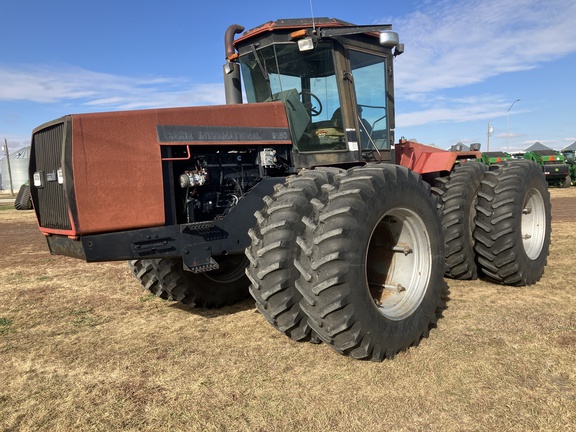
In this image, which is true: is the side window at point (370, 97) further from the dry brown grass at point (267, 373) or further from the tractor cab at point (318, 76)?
the dry brown grass at point (267, 373)

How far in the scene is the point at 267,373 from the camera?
3.21 meters

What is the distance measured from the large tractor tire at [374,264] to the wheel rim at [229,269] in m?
1.55

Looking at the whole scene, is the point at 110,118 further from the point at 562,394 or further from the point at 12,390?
the point at 562,394

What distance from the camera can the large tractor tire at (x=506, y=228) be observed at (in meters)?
5.02

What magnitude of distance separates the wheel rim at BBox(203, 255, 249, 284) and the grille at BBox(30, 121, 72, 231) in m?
1.70

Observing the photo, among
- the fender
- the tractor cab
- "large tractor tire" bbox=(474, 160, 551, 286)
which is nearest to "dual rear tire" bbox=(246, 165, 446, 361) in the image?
the tractor cab

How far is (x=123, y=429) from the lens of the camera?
2.57 metres

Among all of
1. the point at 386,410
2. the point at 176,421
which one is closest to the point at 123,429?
the point at 176,421

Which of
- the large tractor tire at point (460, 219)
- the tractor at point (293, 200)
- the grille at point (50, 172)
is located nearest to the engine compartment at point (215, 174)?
the tractor at point (293, 200)

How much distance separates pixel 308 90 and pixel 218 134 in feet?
3.92

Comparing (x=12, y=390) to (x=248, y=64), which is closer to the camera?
(x=12, y=390)

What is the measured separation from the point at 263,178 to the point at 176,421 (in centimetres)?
219

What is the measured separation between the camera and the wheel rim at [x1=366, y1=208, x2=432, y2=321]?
12.5ft

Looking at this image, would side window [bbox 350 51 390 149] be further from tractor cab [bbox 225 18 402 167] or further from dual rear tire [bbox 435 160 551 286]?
dual rear tire [bbox 435 160 551 286]
